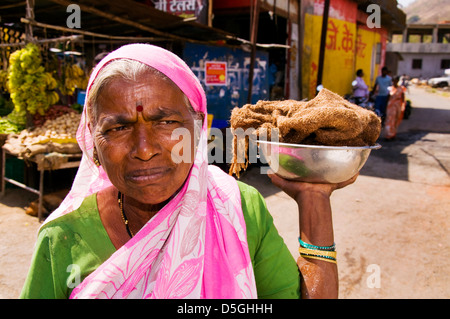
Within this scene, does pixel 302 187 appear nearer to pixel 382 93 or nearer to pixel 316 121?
pixel 316 121

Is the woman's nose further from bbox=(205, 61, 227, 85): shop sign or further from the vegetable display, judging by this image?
bbox=(205, 61, 227, 85): shop sign

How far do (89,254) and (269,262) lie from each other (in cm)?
62

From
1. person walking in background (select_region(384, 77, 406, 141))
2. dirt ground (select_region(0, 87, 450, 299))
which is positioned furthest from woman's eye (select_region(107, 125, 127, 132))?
person walking in background (select_region(384, 77, 406, 141))

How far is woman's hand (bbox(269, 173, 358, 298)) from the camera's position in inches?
48.7

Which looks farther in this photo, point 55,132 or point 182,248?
point 55,132

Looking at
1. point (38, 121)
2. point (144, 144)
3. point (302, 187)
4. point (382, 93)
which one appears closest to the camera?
point (144, 144)

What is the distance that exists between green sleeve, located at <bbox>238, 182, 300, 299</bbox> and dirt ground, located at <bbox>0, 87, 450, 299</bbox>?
2.14 metres

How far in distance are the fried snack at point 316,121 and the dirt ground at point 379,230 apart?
2210 millimetres

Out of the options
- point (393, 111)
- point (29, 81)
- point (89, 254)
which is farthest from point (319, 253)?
point (393, 111)

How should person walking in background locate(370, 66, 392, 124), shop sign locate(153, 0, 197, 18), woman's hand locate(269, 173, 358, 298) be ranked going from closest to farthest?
woman's hand locate(269, 173, 358, 298)
shop sign locate(153, 0, 197, 18)
person walking in background locate(370, 66, 392, 124)

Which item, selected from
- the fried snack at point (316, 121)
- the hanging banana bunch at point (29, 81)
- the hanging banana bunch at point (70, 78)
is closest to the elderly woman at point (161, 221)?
the fried snack at point (316, 121)

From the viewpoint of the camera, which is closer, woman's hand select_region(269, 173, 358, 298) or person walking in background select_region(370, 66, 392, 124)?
woman's hand select_region(269, 173, 358, 298)

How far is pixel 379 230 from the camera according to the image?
14.1ft
